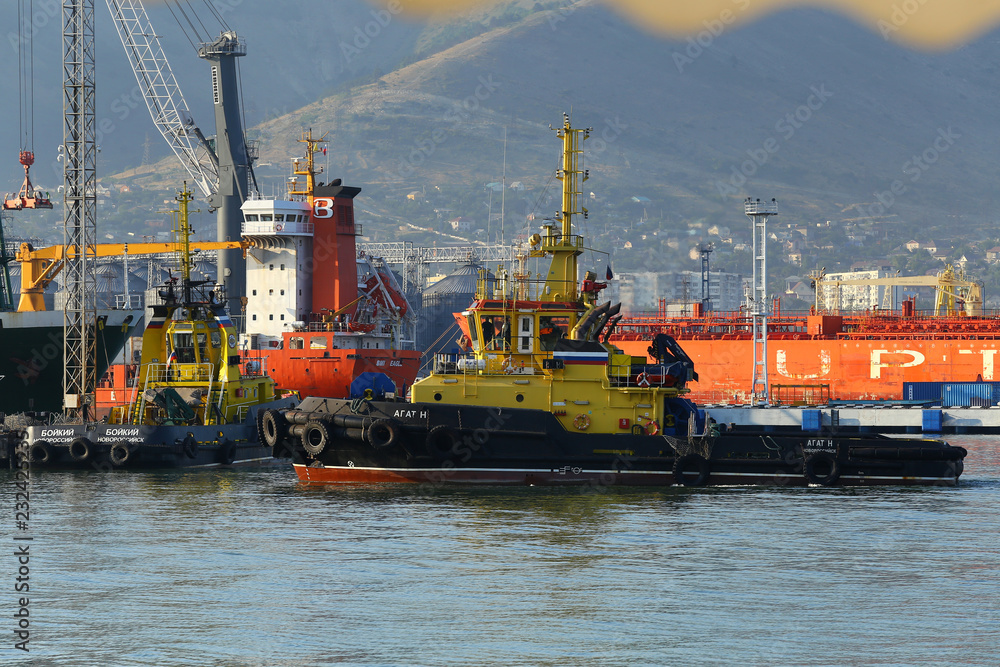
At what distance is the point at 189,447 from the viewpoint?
3234 centimetres

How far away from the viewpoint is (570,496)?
27.0 metres

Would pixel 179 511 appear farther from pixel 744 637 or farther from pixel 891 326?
pixel 891 326

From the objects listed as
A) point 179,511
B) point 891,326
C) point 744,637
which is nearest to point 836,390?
point 891,326

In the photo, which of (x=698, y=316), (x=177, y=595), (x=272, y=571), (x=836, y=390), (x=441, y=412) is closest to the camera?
(x=177, y=595)

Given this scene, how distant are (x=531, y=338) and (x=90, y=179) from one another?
15.9m

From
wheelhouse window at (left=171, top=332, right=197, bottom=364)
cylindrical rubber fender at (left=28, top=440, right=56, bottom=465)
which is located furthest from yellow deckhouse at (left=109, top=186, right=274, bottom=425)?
cylindrical rubber fender at (left=28, top=440, right=56, bottom=465)

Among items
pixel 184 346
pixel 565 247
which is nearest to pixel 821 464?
pixel 565 247

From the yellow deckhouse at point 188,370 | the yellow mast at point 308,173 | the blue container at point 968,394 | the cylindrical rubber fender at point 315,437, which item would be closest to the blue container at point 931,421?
the blue container at point 968,394

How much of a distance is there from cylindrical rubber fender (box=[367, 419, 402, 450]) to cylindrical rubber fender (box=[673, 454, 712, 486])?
647 centimetres

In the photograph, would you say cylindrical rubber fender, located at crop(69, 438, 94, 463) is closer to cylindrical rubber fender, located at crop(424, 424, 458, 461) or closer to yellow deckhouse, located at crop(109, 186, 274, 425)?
yellow deckhouse, located at crop(109, 186, 274, 425)

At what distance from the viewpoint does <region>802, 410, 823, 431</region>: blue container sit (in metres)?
44.7

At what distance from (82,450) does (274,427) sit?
6.96 meters

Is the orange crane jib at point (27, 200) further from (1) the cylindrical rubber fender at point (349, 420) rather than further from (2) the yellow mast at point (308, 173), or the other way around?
(1) the cylindrical rubber fender at point (349, 420)

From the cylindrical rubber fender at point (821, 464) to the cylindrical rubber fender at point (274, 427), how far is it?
1233cm
